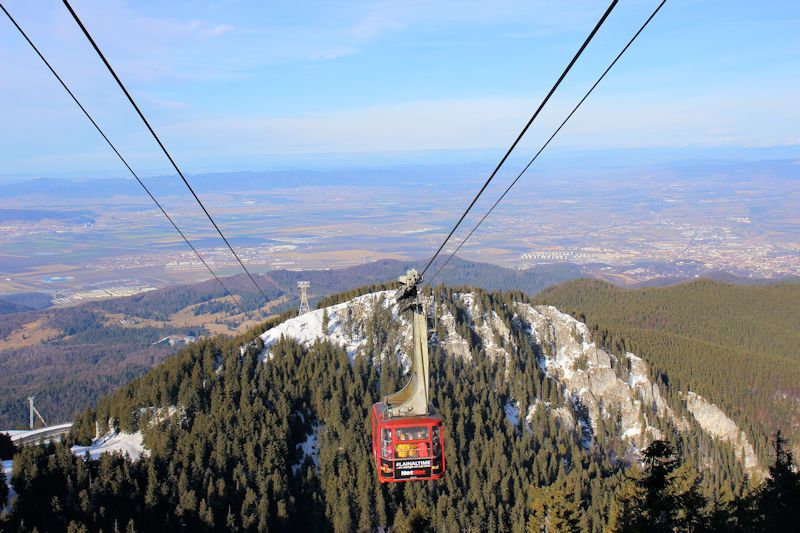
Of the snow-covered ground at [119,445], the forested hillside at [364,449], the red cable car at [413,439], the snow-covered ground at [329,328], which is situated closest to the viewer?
the red cable car at [413,439]

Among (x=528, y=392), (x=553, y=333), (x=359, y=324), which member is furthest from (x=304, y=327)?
(x=553, y=333)

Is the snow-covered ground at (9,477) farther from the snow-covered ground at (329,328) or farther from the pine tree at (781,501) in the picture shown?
the pine tree at (781,501)

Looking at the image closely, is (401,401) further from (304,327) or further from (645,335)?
(645,335)

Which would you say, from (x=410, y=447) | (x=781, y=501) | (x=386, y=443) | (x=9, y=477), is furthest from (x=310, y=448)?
(x=781, y=501)

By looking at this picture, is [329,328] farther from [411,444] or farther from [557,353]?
[411,444]

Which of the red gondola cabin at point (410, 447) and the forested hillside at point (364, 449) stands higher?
the red gondola cabin at point (410, 447)

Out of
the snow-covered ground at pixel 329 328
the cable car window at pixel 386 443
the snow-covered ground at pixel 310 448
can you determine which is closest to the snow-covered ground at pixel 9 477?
the snow-covered ground at pixel 310 448

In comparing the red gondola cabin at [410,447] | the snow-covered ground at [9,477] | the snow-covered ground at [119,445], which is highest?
the red gondola cabin at [410,447]
